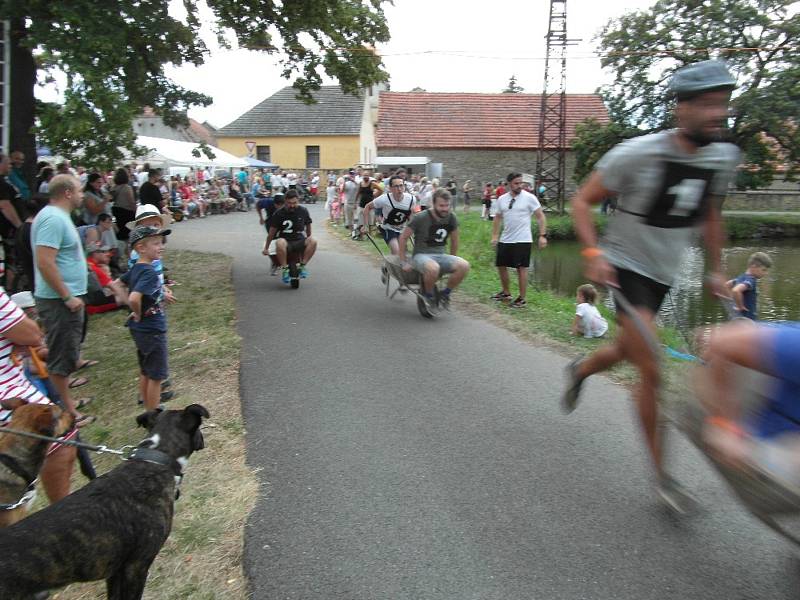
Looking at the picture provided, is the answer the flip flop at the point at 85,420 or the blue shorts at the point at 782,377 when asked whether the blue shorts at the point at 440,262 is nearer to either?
the flip flop at the point at 85,420

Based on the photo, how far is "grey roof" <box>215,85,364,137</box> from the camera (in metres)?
48.2

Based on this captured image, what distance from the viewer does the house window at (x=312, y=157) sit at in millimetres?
48938

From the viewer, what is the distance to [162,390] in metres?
6.02

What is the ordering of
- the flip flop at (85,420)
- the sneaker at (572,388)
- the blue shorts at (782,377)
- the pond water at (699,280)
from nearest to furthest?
the blue shorts at (782,377) → the sneaker at (572,388) → the flip flop at (85,420) → the pond water at (699,280)

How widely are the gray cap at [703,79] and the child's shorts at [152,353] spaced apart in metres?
4.24

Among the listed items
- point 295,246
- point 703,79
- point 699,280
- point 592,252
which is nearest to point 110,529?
point 592,252

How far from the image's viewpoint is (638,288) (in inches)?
134

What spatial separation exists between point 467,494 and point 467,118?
44.5 meters

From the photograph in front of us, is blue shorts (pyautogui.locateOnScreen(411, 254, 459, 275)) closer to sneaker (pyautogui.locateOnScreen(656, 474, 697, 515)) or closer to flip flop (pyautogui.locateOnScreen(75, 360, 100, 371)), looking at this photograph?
flip flop (pyautogui.locateOnScreen(75, 360, 100, 371))

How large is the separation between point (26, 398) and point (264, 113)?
5052 cm

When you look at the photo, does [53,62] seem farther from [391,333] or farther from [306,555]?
[306,555]

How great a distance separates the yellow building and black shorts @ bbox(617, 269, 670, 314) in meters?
45.5

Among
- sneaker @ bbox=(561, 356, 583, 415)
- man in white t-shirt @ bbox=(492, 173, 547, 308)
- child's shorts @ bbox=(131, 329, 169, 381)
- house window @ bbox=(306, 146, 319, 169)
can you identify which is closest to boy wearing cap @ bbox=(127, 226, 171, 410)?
child's shorts @ bbox=(131, 329, 169, 381)

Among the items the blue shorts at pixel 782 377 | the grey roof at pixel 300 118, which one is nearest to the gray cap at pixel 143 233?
the blue shorts at pixel 782 377
